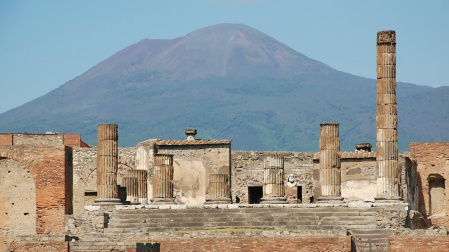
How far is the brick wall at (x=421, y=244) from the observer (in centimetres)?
3888

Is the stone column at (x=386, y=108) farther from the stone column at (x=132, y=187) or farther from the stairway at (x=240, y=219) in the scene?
the stone column at (x=132, y=187)

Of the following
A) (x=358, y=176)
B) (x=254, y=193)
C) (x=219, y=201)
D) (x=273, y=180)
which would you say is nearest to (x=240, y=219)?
(x=219, y=201)

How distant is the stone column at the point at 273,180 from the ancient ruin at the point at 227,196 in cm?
5

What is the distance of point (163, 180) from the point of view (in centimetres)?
4603

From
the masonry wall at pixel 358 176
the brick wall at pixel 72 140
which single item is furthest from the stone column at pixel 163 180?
the brick wall at pixel 72 140

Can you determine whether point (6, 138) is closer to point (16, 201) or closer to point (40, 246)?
point (16, 201)

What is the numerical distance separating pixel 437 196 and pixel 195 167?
35.2 feet

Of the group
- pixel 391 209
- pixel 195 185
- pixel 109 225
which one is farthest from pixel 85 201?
pixel 391 209

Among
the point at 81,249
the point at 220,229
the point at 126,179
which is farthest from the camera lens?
the point at 126,179

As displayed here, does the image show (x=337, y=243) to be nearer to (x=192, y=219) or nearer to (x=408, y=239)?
(x=408, y=239)

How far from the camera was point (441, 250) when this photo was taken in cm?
3881

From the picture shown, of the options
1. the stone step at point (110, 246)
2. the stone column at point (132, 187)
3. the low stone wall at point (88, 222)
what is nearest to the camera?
the stone step at point (110, 246)

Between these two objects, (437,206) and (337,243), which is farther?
(437,206)

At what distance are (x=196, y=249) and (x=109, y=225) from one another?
4164 mm
